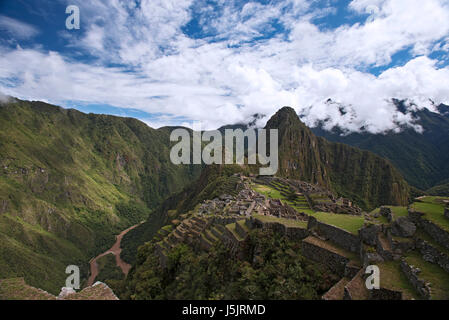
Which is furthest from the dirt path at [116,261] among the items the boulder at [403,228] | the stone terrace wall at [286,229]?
the boulder at [403,228]

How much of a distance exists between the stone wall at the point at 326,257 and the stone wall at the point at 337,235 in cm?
124

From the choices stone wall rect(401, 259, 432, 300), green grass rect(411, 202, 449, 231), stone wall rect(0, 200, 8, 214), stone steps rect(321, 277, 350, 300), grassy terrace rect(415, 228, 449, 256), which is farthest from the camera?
stone wall rect(0, 200, 8, 214)

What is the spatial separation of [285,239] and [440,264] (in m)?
7.94

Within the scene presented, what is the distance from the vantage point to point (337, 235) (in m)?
14.7

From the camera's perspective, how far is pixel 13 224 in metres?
135

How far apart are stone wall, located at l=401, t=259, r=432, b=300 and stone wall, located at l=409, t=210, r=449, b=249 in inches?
78.8

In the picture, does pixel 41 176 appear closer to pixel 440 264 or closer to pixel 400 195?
pixel 440 264

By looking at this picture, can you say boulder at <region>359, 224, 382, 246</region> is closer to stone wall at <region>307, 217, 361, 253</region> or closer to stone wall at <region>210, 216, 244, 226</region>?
stone wall at <region>307, 217, 361, 253</region>

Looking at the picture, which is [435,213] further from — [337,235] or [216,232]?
[216,232]

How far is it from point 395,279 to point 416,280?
2.98 ft

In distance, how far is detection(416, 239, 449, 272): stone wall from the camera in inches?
399

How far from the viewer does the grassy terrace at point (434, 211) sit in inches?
454

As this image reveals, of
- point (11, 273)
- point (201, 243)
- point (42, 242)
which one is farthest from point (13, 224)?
point (201, 243)

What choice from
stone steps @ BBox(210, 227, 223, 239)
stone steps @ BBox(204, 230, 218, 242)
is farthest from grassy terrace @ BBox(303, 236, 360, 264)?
stone steps @ BBox(204, 230, 218, 242)
